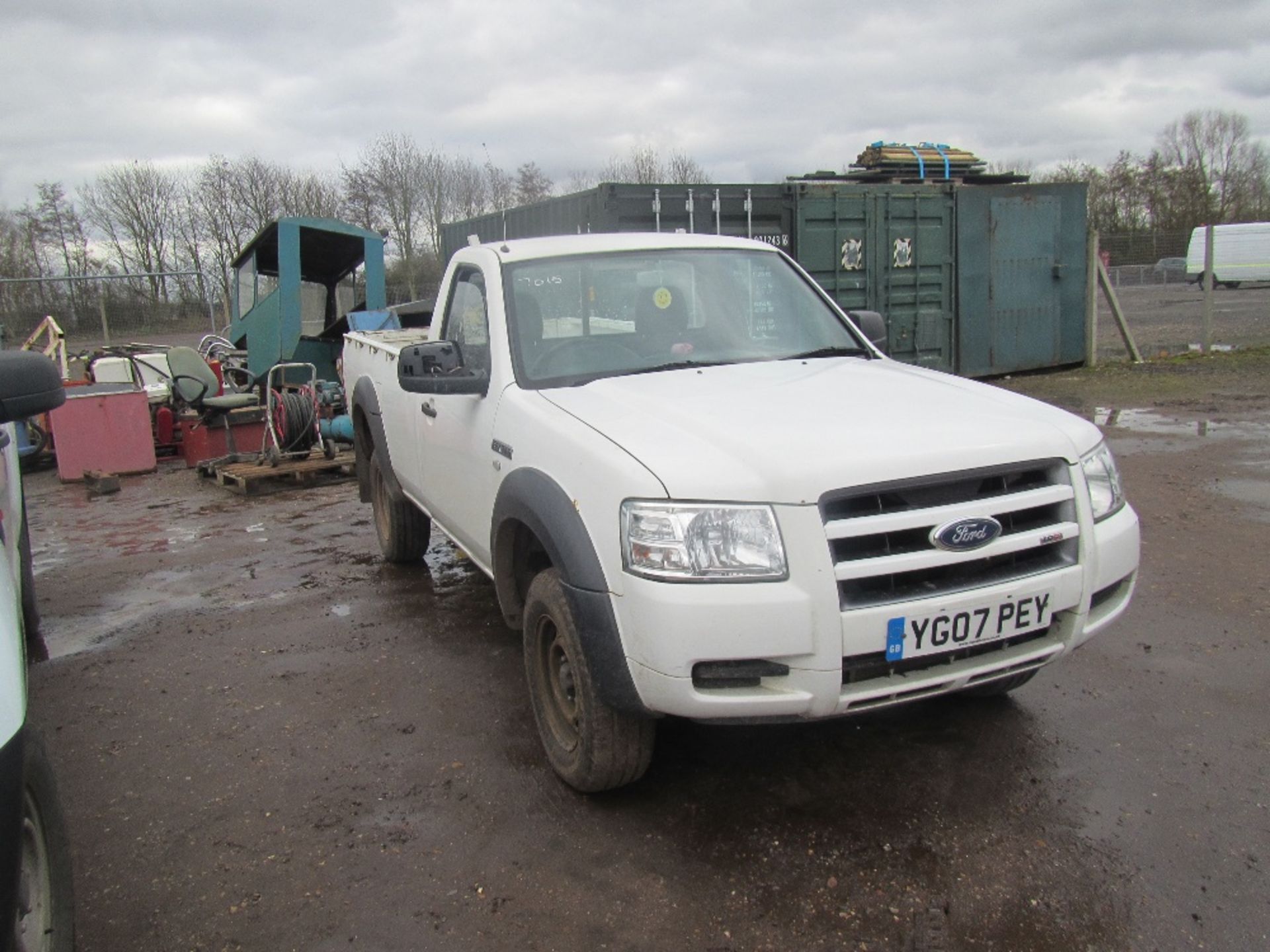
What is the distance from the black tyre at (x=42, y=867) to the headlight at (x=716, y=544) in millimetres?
1457

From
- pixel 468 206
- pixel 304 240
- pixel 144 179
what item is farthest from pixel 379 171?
pixel 304 240

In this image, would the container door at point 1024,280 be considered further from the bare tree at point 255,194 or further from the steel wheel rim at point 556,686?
the bare tree at point 255,194

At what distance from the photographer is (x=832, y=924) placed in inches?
102

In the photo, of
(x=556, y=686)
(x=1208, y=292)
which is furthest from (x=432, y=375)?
(x=1208, y=292)

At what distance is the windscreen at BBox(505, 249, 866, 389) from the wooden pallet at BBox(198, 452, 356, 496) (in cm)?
600

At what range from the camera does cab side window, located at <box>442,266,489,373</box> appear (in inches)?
162

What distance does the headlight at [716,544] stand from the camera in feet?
8.57

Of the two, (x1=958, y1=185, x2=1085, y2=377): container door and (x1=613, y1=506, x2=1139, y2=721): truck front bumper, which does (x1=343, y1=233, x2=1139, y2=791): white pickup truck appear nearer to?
(x1=613, y1=506, x2=1139, y2=721): truck front bumper

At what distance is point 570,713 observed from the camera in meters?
3.29

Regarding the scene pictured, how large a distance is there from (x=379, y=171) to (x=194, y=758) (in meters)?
38.1

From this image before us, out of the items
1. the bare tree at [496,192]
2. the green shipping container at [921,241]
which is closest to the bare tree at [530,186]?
the bare tree at [496,192]

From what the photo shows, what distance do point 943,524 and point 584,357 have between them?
1645mm

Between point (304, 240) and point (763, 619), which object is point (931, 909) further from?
point (304, 240)

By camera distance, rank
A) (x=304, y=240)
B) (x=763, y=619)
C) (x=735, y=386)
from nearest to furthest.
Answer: (x=763, y=619) < (x=735, y=386) < (x=304, y=240)
